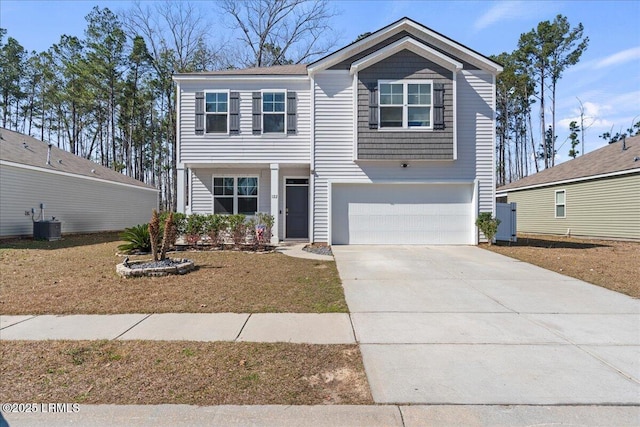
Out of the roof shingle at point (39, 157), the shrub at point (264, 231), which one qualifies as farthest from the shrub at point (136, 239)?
the roof shingle at point (39, 157)

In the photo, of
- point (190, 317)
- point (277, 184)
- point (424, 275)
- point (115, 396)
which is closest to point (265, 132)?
point (277, 184)

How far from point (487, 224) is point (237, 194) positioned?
360 inches

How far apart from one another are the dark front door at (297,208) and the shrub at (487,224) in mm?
6212

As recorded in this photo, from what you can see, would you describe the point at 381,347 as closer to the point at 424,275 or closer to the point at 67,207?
the point at 424,275

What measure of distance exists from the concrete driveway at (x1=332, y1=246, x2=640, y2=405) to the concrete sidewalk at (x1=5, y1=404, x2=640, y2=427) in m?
0.12

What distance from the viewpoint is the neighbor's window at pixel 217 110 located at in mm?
12859

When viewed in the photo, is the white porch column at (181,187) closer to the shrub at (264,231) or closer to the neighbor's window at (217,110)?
the neighbor's window at (217,110)

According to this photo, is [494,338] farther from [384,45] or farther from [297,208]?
[384,45]

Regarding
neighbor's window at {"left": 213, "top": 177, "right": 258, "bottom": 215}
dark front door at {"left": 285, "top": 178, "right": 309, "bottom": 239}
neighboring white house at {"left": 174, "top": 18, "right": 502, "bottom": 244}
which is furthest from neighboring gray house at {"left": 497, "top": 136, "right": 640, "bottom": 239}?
neighbor's window at {"left": 213, "top": 177, "right": 258, "bottom": 215}

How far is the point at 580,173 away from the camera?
17469 millimetres

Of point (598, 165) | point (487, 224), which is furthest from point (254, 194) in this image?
point (598, 165)

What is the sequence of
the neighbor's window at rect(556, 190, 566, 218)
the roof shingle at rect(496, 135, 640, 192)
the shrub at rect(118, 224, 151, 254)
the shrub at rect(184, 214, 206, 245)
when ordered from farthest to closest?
the neighbor's window at rect(556, 190, 566, 218), the roof shingle at rect(496, 135, 640, 192), the shrub at rect(184, 214, 206, 245), the shrub at rect(118, 224, 151, 254)

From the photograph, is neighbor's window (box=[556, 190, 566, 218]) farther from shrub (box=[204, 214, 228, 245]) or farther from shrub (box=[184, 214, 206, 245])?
shrub (box=[184, 214, 206, 245])

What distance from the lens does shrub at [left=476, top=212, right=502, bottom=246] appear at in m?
12.0
